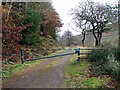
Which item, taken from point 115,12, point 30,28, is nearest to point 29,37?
point 30,28

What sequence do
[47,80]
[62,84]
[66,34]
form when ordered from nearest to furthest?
1. [62,84]
2. [47,80]
3. [66,34]

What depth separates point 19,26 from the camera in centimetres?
820

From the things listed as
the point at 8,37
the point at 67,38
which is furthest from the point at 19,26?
the point at 67,38

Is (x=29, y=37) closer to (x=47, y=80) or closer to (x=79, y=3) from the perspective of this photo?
(x=47, y=80)

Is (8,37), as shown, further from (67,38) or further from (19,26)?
(67,38)

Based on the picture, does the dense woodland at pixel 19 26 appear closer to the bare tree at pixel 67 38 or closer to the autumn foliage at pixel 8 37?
the autumn foliage at pixel 8 37

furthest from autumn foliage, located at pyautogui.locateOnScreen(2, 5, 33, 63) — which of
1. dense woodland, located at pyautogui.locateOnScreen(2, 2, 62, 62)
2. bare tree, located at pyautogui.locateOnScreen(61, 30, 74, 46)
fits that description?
bare tree, located at pyautogui.locateOnScreen(61, 30, 74, 46)

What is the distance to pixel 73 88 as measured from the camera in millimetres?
3658

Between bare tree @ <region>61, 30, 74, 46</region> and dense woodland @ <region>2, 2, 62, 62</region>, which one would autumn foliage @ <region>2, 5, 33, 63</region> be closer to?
dense woodland @ <region>2, 2, 62, 62</region>

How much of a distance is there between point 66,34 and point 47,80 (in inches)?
1333

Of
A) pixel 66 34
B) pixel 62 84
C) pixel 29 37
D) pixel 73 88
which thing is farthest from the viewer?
pixel 66 34

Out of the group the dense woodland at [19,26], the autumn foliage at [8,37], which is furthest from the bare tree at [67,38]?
the autumn foliage at [8,37]

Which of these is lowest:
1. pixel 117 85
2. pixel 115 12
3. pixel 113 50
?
pixel 117 85

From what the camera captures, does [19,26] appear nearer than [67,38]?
Yes
